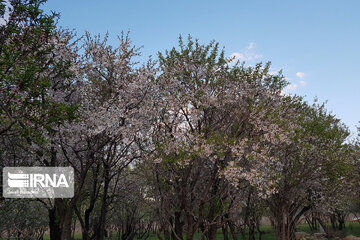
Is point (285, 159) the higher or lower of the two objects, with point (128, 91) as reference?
lower

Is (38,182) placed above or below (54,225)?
above

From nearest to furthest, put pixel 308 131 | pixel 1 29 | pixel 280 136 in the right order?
pixel 1 29
pixel 280 136
pixel 308 131

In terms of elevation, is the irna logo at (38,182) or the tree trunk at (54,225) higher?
the irna logo at (38,182)

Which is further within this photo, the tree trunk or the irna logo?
the tree trunk

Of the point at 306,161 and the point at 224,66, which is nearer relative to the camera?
the point at 224,66

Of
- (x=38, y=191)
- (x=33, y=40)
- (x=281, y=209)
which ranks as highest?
(x=33, y=40)

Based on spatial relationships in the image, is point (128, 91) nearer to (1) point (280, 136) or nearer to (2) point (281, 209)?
(1) point (280, 136)

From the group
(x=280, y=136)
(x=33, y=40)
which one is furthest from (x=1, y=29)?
(x=280, y=136)

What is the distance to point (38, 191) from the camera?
2022cm

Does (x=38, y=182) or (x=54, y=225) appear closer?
(x=38, y=182)

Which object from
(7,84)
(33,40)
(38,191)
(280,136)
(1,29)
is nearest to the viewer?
(7,84)

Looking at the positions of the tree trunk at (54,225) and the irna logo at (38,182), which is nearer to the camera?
the irna logo at (38,182)

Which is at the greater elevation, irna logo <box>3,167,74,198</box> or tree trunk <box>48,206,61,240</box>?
irna logo <box>3,167,74,198</box>

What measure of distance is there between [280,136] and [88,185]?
49.3 ft
